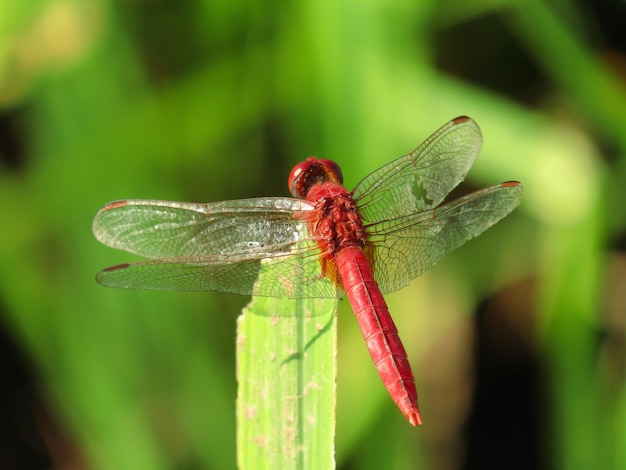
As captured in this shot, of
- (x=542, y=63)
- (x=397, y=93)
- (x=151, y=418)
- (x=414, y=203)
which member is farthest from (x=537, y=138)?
(x=151, y=418)

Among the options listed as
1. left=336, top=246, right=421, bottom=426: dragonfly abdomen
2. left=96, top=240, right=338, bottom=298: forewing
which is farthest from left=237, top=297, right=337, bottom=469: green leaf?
left=336, top=246, right=421, bottom=426: dragonfly abdomen

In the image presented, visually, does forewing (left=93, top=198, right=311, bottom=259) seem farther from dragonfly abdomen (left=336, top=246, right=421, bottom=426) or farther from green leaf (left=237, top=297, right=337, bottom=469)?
green leaf (left=237, top=297, right=337, bottom=469)

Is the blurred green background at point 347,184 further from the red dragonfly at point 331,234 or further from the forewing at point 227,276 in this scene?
the forewing at point 227,276

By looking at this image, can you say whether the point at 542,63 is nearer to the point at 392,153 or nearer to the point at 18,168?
the point at 392,153

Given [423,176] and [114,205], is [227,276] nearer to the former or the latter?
[114,205]

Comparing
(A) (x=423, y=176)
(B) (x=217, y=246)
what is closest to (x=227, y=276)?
(B) (x=217, y=246)
